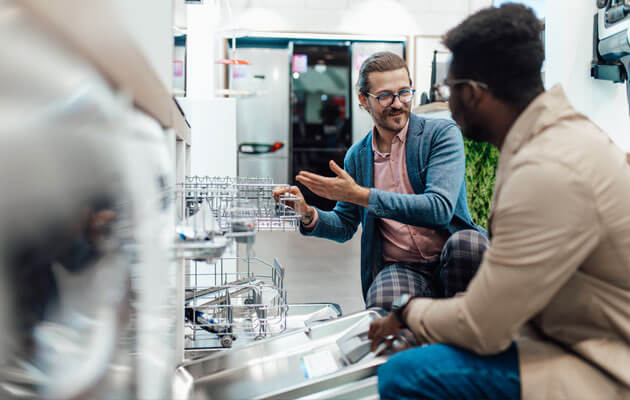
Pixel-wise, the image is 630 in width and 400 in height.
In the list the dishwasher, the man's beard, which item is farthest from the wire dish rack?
the man's beard

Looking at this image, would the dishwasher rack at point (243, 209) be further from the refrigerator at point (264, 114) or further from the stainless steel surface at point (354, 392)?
the refrigerator at point (264, 114)

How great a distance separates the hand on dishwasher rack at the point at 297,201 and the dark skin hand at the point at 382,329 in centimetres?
53

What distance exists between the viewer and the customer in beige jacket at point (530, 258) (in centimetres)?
84

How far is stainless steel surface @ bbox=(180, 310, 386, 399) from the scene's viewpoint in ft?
3.79

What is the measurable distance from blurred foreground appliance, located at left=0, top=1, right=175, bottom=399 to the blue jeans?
0.45 meters

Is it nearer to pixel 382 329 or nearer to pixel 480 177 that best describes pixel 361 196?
pixel 382 329

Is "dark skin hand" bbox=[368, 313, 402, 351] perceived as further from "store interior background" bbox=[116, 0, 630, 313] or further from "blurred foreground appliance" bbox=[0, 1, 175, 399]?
"store interior background" bbox=[116, 0, 630, 313]

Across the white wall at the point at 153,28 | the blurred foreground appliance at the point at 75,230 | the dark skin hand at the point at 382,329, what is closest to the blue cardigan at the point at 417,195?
the dark skin hand at the point at 382,329

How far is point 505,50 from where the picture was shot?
958 millimetres

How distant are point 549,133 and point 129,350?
0.75m

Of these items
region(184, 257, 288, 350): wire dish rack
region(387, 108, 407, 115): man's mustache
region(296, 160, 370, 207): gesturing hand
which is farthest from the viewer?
region(387, 108, 407, 115): man's mustache

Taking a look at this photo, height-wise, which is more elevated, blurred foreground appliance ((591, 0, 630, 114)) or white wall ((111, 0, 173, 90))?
blurred foreground appliance ((591, 0, 630, 114))

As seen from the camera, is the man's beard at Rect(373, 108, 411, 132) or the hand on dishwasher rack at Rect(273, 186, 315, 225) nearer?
the hand on dishwasher rack at Rect(273, 186, 315, 225)

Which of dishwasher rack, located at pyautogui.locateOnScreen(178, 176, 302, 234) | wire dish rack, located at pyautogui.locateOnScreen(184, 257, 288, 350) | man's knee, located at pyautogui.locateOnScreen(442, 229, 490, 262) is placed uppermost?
dishwasher rack, located at pyautogui.locateOnScreen(178, 176, 302, 234)
